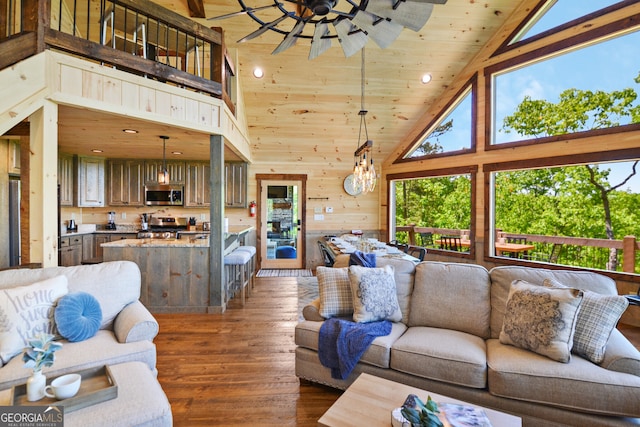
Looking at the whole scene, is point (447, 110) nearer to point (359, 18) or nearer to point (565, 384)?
point (359, 18)

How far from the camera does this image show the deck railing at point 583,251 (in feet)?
13.4

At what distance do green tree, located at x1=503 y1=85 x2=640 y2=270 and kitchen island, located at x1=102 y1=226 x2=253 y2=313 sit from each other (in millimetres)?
5034

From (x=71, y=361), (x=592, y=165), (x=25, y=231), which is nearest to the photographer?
(x=71, y=361)

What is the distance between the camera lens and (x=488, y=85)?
205 inches

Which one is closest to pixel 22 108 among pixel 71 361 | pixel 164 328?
pixel 71 361

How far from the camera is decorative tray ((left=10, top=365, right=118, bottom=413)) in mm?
1426

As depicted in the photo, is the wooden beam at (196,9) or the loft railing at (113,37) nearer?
the loft railing at (113,37)

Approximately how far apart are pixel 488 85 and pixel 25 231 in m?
6.29

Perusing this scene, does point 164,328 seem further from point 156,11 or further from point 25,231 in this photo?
point 156,11

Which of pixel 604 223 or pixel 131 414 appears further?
pixel 604 223

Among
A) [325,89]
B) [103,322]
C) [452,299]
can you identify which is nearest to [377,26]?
[452,299]

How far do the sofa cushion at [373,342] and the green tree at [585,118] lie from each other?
3.91m

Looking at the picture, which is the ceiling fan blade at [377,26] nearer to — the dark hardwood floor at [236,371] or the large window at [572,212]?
the dark hardwood floor at [236,371]

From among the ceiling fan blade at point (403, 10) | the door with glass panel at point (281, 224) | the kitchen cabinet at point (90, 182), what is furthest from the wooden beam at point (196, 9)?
the ceiling fan blade at point (403, 10)
